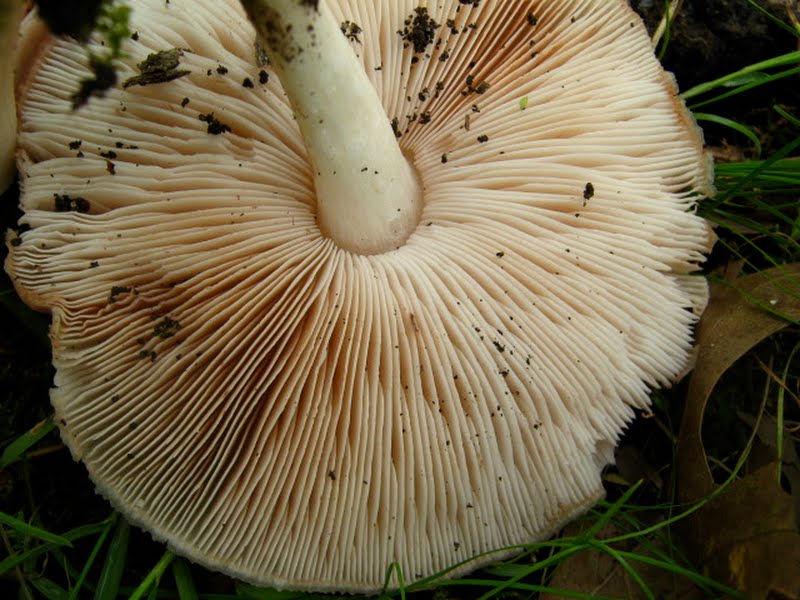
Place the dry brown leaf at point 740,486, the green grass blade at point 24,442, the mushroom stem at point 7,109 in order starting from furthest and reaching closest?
1. the green grass blade at point 24,442
2. the dry brown leaf at point 740,486
3. the mushroom stem at point 7,109

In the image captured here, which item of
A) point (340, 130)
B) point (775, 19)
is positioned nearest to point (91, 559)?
point (340, 130)

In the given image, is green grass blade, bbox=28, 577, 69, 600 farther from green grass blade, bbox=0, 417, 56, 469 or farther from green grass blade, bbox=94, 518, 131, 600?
green grass blade, bbox=0, 417, 56, 469

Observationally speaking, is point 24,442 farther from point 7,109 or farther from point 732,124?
point 732,124

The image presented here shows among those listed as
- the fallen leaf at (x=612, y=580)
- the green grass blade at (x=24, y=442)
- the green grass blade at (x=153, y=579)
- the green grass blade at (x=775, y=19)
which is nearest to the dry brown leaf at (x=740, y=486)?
the fallen leaf at (x=612, y=580)

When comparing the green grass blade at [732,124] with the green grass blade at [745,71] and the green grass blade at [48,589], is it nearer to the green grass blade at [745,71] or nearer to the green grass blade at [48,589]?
the green grass blade at [745,71]

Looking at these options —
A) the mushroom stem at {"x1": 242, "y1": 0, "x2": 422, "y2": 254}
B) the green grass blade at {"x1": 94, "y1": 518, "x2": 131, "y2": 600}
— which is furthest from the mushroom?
the green grass blade at {"x1": 94, "y1": 518, "x2": 131, "y2": 600}

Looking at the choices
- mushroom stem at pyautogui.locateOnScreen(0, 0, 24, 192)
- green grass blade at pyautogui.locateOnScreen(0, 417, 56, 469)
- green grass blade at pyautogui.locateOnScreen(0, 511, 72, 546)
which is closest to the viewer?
mushroom stem at pyautogui.locateOnScreen(0, 0, 24, 192)
